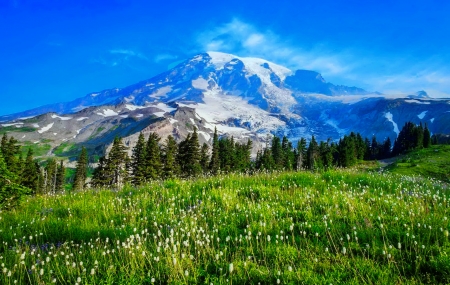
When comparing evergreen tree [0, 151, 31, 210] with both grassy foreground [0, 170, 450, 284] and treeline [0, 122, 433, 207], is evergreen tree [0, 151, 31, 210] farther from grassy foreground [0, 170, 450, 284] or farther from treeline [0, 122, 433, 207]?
treeline [0, 122, 433, 207]

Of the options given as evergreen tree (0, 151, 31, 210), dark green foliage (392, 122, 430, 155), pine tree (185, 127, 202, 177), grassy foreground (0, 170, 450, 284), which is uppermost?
dark green foliage (392, 122, 430, 155)

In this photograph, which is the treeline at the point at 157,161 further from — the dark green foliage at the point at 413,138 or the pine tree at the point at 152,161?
the dark green foliage at the point at 413,138

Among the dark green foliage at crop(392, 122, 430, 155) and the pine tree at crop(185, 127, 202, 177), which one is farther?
the dark green foliage at crop(392, 122, 430, 155)

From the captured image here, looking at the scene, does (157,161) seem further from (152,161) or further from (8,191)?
(8,191)

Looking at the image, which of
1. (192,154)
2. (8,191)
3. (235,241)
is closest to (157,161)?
(192,154)

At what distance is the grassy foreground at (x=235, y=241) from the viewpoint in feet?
14.0

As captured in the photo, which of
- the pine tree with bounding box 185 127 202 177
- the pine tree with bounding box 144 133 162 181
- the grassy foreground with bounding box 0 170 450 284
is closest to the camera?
the grassy foreground with bounding box 0 170 450 284

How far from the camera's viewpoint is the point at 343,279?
4176mm

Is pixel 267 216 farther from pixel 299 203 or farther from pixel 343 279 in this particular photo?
pixel 343 279

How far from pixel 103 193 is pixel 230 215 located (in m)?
6.00

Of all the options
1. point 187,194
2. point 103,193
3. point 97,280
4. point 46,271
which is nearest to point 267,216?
point 187,194

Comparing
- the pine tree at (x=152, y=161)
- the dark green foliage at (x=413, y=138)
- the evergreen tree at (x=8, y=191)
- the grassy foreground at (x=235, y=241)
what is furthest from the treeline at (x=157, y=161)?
the grassy foreground at (x=235, y=241)

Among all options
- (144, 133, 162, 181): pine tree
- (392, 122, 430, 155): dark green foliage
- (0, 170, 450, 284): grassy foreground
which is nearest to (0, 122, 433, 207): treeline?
(144, 133, 162, 181): pine tree

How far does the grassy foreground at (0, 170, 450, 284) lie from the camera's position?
4.27 meters
